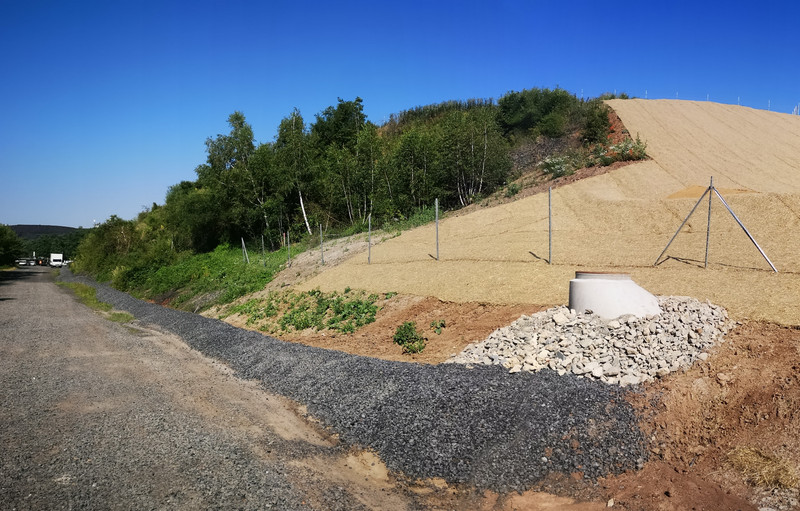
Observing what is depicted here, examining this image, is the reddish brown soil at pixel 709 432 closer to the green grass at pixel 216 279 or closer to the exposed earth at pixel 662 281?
the exposed earth at pixel 662 281

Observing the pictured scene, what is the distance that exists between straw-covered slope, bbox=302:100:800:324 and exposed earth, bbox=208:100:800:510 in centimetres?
6

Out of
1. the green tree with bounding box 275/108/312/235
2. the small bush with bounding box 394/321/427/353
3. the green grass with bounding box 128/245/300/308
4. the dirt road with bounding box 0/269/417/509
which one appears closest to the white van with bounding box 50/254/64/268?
the green grass with bounding box 128/245/300/308

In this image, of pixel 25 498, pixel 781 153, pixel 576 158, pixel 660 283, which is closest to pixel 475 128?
pixel 576 158

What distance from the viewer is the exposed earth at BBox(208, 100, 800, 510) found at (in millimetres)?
5711

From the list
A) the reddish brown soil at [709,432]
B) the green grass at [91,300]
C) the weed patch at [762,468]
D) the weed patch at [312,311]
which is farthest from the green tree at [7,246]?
the weed patch at [762,468]

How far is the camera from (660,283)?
11.5 m

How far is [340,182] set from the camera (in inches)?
1423

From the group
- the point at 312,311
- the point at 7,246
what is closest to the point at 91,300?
the point at 312,311

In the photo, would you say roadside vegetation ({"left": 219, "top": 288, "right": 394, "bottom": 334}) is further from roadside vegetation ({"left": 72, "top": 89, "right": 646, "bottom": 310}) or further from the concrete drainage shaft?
the concrete drainage shaft

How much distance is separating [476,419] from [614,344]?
2.76m

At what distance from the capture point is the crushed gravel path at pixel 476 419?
6043 millimetres

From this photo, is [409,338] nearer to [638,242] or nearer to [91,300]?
[638,242]

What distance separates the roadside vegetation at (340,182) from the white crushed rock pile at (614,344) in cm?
1598

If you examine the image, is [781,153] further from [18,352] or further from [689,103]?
[18,352]
